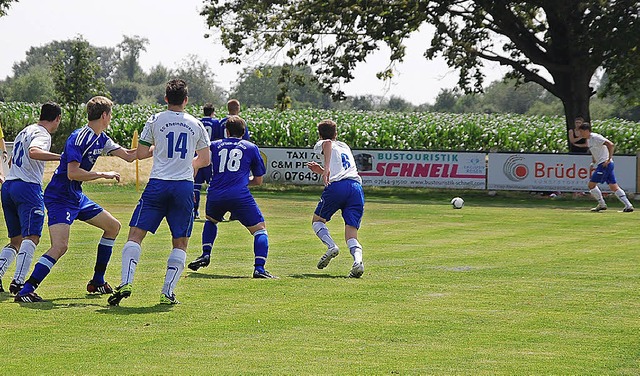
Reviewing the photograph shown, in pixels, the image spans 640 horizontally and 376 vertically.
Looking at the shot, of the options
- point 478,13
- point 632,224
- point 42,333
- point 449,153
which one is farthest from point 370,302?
point 478,13

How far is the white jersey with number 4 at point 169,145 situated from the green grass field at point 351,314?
4.04 feet

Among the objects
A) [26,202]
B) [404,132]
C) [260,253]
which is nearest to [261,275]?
[260,253]

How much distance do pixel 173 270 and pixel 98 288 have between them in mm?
1241

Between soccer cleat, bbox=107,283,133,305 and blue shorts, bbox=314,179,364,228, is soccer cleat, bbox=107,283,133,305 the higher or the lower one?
the lower one

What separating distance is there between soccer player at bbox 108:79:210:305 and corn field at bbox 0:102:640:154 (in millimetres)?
33064

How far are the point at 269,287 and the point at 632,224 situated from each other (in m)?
12.4

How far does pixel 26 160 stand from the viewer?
1067cm

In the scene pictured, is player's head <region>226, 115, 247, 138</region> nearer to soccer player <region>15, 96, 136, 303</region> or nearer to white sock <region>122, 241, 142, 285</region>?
soccer player <region>15, 96, 136, 303</region>

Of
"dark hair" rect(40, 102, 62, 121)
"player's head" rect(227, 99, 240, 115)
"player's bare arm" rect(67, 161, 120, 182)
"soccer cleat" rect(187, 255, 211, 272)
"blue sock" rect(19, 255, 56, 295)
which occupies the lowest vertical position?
"soccer cleat" rect(187, 255, 211, 272)

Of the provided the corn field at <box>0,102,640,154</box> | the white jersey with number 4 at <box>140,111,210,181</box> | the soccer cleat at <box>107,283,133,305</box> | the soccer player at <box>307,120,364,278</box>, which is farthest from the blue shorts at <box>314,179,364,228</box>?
the corn field at <box>0,102,640,154</box>

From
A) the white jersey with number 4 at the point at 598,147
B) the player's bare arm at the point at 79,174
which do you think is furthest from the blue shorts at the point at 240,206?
the white jersey with number 4 at the point at 598,147

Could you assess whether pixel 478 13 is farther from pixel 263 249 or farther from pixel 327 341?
pixel 327 341

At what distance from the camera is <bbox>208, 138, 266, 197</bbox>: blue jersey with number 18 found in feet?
40.5

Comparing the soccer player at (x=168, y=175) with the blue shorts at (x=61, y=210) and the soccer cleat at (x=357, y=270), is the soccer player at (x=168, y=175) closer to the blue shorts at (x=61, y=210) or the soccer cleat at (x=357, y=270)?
the blue shorts at (x=61, y=210)
